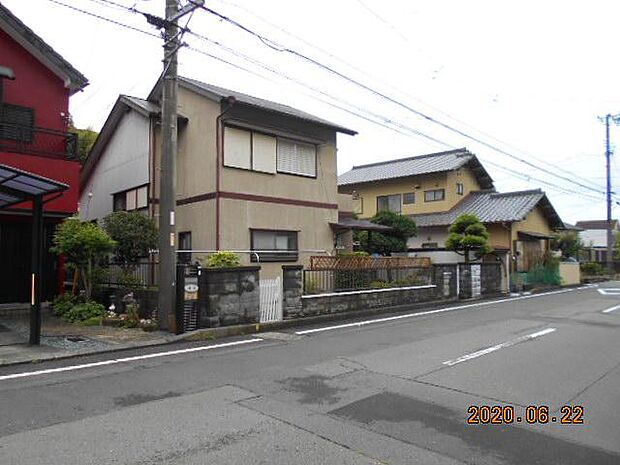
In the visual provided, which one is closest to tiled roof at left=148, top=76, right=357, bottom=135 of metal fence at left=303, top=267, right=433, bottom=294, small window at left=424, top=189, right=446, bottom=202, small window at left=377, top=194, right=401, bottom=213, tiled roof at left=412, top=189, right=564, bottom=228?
metal fence at left=303, top=267, right=433, bottom=294

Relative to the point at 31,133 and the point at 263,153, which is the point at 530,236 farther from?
the point at 31,133

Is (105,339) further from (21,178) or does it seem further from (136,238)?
(136,238)

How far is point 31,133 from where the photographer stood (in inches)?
546

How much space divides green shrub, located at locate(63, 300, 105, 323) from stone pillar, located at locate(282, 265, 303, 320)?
438cm

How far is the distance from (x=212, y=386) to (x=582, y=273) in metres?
37.4

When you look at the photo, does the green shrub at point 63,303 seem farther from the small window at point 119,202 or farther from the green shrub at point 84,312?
the small window at point 119,202

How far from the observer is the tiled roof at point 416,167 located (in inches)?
1238

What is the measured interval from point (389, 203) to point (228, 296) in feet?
77.4

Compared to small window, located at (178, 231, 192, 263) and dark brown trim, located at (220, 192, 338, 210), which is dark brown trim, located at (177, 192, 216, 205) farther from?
small window, located at (178, 231, 192, 263)

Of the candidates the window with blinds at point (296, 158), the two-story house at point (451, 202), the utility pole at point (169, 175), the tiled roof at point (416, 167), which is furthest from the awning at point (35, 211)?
the tiled roof at point (416, 167)

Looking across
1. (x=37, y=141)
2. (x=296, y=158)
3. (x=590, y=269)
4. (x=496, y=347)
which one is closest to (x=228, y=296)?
(x=496, y=347)

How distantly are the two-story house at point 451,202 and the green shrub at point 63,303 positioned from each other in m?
18.3

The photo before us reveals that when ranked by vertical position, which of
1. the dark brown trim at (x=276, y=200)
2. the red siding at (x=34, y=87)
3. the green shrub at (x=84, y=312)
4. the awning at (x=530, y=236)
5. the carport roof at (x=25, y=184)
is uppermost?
the red siding at (x=34, y=87)

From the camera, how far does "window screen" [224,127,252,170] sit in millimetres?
16250
